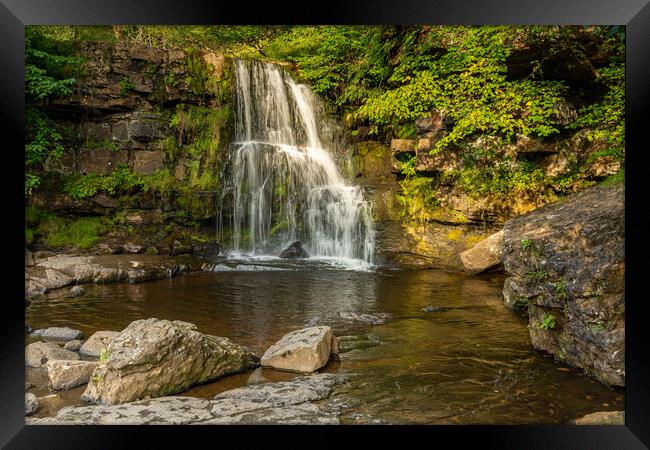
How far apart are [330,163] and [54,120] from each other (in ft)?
23.9

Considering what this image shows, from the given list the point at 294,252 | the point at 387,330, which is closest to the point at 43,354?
the point at 387,330

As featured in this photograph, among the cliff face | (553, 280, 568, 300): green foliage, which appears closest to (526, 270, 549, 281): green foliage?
(553, 280, 568, 300): green foliage

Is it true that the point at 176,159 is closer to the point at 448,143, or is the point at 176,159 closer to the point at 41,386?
the point at 448,143

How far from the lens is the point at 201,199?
11.7 metres

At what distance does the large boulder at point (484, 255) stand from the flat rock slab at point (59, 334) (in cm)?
682

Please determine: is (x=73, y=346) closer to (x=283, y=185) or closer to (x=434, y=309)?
(x=434, y=309)

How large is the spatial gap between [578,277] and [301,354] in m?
2.54

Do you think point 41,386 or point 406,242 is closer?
point 41,386

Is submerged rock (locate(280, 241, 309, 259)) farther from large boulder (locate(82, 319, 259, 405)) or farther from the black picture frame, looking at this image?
the black picture frame

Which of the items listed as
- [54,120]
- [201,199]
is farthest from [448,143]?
[54,120]

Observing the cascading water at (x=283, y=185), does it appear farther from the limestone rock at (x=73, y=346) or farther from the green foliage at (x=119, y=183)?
the limestone rock at (x=73, y=346)

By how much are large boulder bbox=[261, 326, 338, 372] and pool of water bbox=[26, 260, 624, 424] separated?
12 centimetres
